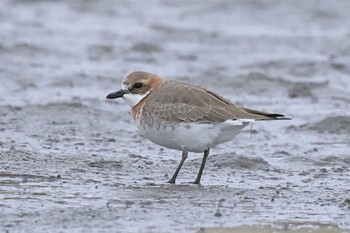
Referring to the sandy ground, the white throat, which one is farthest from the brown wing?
the sandy ground

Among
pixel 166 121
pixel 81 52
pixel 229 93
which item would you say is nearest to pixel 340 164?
pixel 166 121

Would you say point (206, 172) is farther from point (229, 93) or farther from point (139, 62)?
point (139, 62)

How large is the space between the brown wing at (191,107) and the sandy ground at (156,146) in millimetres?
651

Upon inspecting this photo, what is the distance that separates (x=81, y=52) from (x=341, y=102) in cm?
591

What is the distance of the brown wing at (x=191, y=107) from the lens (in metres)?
9.48

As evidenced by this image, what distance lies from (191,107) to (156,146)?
7.36ft

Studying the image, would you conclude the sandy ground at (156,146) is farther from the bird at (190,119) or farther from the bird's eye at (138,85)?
the bird's eye at (138,85)

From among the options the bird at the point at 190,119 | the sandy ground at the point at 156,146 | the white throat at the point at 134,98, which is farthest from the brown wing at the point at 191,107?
the sandy ground at the point at 156,146

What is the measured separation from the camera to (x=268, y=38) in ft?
69.2

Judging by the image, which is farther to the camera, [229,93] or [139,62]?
[139,62]

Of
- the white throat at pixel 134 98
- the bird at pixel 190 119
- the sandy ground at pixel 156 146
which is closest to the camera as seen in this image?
the sandy ground at pixel 156 146

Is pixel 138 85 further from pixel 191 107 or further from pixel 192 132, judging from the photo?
pixel 192 132

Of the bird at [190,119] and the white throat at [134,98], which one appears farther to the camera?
the white throat at [134,98]

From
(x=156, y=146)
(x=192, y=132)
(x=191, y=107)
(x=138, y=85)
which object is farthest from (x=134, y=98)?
(x=156, y=146)
